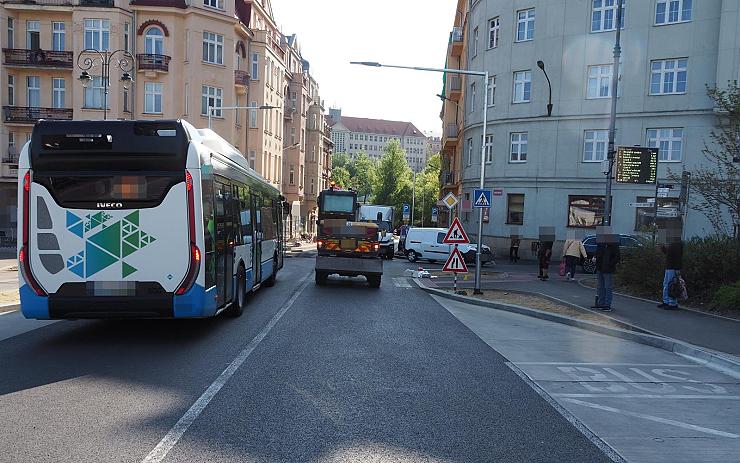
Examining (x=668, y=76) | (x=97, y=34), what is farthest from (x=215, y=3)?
(x=668, y=76)

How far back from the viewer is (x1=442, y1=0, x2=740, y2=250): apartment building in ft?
97.9

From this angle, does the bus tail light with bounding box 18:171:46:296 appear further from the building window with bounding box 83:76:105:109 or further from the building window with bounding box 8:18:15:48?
the building window with bounding box 8:18:15:48

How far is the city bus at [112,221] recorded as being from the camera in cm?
815

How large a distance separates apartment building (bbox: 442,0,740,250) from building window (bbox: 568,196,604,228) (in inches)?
2.1

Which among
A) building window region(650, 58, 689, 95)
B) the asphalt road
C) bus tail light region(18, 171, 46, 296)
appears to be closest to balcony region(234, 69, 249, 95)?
building window region(650, 58, 689, 95)

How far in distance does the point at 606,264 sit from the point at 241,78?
33791 mm

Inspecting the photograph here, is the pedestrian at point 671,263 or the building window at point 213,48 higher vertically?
the building window at point 213,48

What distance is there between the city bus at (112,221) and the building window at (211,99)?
3269 cm

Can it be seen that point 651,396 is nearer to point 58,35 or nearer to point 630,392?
point 630,392

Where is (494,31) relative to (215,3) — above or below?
below

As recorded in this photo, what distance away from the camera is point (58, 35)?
39562mm

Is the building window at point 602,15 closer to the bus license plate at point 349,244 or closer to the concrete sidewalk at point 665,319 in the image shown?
the concrete sidewalk at point 665,319

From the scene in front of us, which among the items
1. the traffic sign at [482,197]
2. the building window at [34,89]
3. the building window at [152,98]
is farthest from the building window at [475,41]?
the building window at [34,89]

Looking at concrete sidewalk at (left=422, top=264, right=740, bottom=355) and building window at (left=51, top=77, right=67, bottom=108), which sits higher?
building window at (left=51, top=77, right=67, bottom=108)
